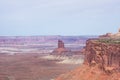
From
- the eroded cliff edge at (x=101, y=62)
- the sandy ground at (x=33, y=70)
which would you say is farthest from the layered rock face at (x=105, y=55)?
the sandy ground at (x=33, y=70)

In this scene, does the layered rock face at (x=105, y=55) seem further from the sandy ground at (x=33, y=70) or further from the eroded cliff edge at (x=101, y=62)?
the sandy ground at (x=33, y=70)

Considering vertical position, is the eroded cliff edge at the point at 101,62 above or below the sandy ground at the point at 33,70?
above

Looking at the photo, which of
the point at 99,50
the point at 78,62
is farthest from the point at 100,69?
the point at 78,62

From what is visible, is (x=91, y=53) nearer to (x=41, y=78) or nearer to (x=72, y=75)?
(x=72, y=75)

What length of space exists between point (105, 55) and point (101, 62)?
1516 mm

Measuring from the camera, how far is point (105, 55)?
4353 centimetres

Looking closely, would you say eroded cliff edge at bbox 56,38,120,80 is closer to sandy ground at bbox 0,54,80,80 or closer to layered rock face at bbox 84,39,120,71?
layered rock face at bbox 84,39,120,71

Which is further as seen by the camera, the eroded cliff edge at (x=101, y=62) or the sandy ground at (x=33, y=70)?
the sandy ground at (x=33, y=70)

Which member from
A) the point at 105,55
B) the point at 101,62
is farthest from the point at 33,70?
the point at 105,55

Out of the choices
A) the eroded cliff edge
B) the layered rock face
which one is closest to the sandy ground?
the eroded cliff edge

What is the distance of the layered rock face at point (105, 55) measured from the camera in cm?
4141

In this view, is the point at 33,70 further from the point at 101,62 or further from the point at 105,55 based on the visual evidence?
the point at 105,55

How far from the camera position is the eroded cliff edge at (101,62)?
41438 millimetres

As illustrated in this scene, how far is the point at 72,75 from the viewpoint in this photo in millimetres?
51562
